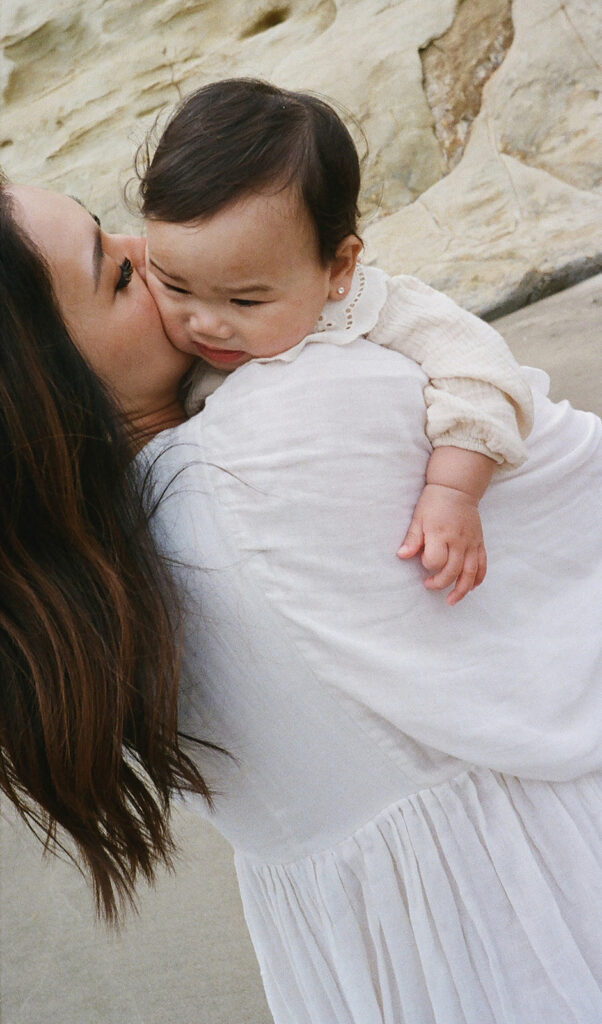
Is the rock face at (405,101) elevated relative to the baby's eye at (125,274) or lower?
lower

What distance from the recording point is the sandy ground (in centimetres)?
206

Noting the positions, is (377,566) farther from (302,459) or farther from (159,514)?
(159,514)

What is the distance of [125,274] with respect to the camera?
134 centimetres

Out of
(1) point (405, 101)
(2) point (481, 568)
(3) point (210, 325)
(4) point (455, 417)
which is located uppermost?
(3) point (210, 325)

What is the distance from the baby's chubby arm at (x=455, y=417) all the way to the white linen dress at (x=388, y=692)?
28 millimetres

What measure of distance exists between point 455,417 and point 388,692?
0.33 metres

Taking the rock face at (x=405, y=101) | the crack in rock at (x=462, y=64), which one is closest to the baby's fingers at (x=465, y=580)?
the rock face at (x=405, y=101)

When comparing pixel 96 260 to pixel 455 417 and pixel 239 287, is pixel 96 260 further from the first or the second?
pixel 455 417

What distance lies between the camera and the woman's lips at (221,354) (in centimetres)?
133

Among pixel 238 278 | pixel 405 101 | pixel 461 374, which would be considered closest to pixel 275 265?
pixel 238 278

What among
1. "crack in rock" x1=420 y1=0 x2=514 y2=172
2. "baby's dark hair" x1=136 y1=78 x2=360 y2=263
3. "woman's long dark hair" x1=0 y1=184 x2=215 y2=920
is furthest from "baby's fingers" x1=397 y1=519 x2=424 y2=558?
"crack in rock" x1=420 y1=0 x2=514 y2=172

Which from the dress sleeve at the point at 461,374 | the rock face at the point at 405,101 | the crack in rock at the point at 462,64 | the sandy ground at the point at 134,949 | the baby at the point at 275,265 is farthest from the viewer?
the crack in rock at the point at 462,64

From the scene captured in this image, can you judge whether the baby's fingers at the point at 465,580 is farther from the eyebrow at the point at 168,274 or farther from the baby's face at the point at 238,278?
the eyebrow at the point at 168,274

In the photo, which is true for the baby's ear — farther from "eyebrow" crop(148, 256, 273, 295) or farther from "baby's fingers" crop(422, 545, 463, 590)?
"baby's fingers" crop(422, 545, 463, 590)
